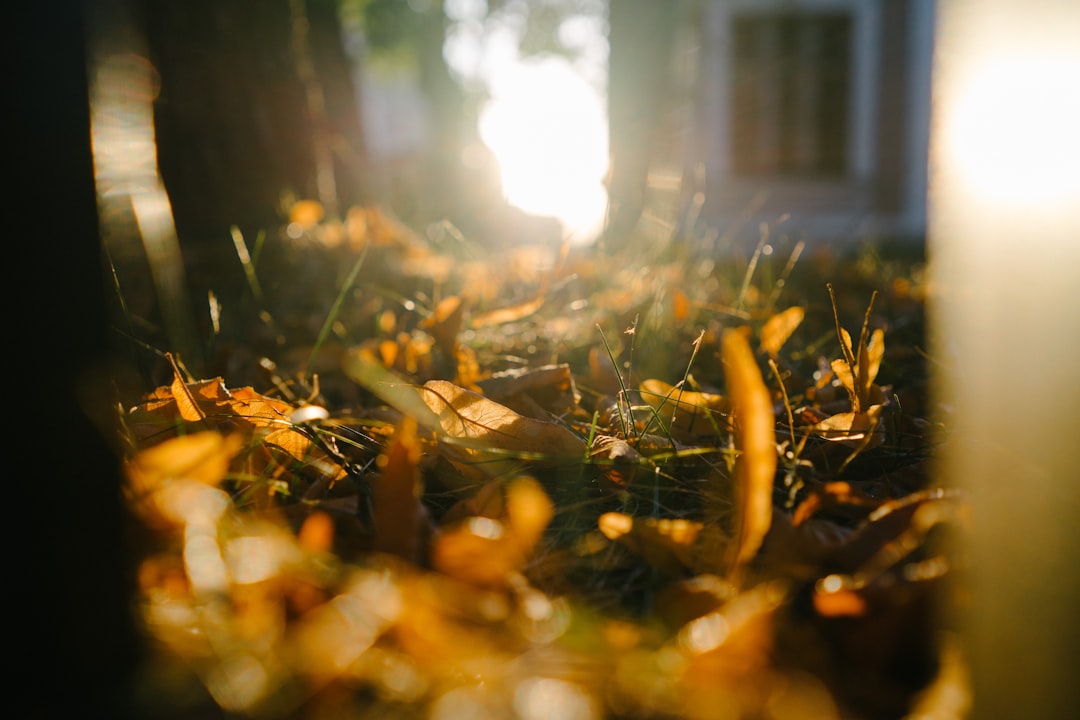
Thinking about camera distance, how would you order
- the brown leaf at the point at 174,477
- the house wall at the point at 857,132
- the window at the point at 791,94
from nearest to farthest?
the brown leaf at the point at 174,477 → the house wall at the point at 857,132 → the window at the point at 791,94

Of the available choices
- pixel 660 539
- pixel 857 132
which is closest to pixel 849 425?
pixel 660 539

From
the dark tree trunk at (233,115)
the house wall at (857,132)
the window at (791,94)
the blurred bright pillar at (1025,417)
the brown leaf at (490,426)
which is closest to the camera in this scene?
the blurred bright pillar at (1025,417)

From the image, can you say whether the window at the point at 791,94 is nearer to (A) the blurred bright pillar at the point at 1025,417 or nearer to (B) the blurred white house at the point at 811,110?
(B) the blurred white house at the point at 811,110

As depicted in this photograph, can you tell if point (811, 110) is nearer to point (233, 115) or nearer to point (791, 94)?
point (791, 94)

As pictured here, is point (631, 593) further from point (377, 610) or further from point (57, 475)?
point (57, 475)

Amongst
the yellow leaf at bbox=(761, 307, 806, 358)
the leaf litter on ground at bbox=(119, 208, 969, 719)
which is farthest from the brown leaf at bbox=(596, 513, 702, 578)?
the yellow leaf at bbox=(761, 307, 806, 358)

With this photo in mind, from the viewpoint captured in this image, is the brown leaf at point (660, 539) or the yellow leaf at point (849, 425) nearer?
the brown leaf at point (660, 539)

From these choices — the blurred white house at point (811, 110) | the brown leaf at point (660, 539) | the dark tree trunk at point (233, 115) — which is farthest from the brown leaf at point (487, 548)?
the blurred white house at point (811, 110)
